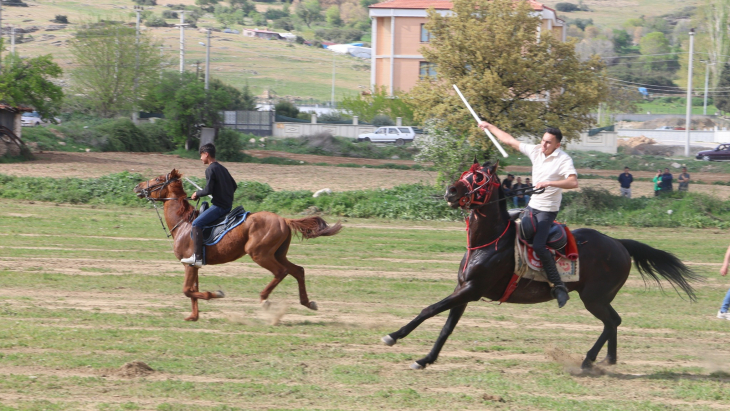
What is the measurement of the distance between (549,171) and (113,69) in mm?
54679

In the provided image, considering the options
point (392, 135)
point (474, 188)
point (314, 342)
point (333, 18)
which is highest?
point (333, 18)

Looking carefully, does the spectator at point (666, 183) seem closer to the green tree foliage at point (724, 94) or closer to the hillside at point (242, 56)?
the green tree foliage at point (724, 94)

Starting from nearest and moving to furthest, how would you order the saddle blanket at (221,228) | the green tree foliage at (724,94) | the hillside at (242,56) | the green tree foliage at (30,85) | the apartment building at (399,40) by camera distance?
the saddle blanket at (221,228)
the green tree foliage at (30,85)
the apartment building at (399,40)
the green tree foliage at (724,94)
the hillside at (242,56)

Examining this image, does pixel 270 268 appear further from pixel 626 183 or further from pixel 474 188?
pixel 626 183

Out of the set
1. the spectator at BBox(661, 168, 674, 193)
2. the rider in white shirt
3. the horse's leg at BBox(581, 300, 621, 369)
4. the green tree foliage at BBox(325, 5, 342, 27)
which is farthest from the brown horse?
the green tree foliage at BBox(325, 5, 342, 27)

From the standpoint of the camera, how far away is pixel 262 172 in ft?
113

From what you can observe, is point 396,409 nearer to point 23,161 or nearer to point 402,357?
point 402,357

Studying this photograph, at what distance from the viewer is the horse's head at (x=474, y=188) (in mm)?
7734

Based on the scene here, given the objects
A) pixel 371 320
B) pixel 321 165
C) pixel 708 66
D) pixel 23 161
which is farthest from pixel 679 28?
pixel 371 320

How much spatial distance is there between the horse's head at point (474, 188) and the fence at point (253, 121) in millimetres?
53342

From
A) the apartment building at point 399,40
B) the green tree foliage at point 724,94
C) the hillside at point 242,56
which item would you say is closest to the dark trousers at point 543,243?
the apartment building at point 399,40

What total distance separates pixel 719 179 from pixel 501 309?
110 feet

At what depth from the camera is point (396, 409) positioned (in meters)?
6.64

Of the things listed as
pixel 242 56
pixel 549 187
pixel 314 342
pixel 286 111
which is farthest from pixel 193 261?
pixel 242 56
